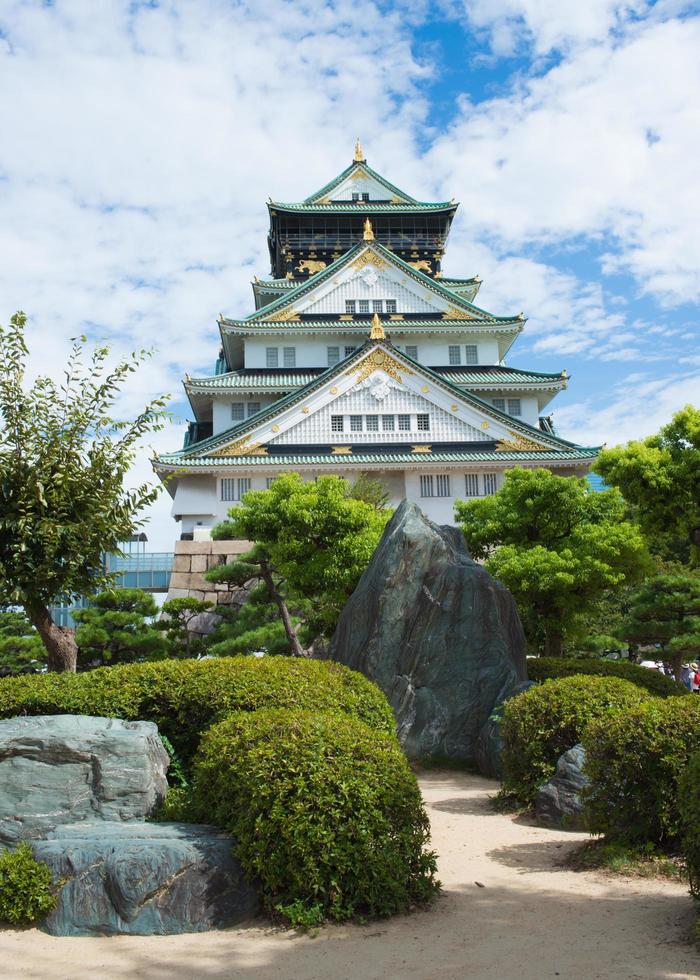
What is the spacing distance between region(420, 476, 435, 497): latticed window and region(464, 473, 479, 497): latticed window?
1355 millimetres

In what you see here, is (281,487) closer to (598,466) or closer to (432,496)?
(598,466)

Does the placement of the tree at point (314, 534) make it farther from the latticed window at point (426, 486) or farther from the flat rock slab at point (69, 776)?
the latticed window at point (426, 486)

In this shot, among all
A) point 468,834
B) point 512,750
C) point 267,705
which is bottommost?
point 468,834

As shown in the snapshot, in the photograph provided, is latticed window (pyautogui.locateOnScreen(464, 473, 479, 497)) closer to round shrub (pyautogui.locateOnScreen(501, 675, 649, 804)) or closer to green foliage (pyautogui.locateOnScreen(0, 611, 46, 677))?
green foliage (pyautogui.locateOnScreen(0, 611, 46, 677))

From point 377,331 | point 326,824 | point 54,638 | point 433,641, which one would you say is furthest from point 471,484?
point 326,824

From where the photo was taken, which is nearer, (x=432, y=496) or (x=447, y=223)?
(x=432, y=496)

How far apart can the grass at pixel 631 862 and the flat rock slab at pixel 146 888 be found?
278cm

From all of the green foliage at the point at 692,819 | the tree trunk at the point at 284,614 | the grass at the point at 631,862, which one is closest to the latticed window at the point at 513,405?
the tree trunk at the point at 284,614

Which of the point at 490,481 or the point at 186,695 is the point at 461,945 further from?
the point at 490,481

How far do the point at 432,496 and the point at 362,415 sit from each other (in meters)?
4.35

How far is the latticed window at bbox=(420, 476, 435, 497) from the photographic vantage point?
116 feet

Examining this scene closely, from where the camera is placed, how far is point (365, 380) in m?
36.0

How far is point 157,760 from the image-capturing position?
7.76 meters

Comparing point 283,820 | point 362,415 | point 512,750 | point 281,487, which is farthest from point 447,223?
point 283,820
